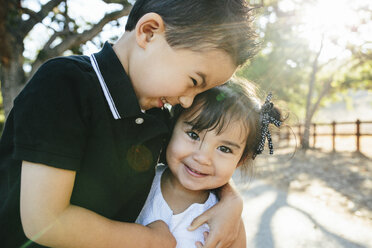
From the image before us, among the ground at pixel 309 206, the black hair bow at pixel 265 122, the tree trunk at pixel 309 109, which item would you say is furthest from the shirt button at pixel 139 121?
the tree trunk at pixel 309 109

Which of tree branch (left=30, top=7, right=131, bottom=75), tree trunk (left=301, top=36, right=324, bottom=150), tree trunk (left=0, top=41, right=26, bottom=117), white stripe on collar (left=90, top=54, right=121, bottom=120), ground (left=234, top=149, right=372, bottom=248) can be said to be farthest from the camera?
tree trunk (left=301, top=36, right=324, bottom=150)

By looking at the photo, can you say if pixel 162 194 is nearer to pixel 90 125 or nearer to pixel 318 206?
pixel 90 125

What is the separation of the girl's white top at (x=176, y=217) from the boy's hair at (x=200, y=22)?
36.7 inches

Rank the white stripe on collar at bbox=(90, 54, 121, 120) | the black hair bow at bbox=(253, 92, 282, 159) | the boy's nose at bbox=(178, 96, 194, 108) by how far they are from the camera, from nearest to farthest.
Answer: the white stripe on collar at bbox=(90, 54, 121, 120), the boy's nose at bbox=(178, 96, 194, 108), the black hair bow at bbox=(253, 92, 282, 159)

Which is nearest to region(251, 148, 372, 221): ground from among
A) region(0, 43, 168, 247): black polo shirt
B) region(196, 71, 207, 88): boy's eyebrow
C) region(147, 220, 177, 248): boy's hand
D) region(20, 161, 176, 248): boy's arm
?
region(147, 220, 177, 248): boy's hand

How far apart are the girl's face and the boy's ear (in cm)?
62

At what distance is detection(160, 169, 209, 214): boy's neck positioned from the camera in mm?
1874

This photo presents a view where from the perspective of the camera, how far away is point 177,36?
4.57 ft

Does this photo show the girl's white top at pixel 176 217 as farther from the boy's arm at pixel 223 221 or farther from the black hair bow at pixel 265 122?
the black hair bow at pixel 265 122

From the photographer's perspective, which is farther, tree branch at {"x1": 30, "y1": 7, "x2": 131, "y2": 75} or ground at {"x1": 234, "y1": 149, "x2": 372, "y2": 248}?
tree branch at {"x1": 30, "y1": 7, "x2": 131, "y2": 75}

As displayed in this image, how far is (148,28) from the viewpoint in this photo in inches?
55.6

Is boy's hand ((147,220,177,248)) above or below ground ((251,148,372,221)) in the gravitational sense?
above

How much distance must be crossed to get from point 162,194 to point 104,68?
92 cm

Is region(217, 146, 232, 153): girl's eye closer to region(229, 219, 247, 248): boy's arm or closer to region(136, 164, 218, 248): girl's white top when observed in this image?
region(136, 164, 218, 248): girl's white top
